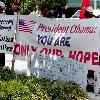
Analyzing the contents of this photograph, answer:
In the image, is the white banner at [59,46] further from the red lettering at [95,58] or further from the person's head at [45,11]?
the person's head at [45,11]

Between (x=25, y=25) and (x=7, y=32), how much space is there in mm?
573

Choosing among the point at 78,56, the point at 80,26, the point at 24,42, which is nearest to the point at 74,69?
the point at 78,56

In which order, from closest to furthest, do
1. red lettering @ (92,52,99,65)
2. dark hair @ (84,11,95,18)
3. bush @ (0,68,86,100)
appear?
bush @ (0,68,86,100) → red lettering @ (92,52,99,65) → dark hair @ (84,11,95,18)

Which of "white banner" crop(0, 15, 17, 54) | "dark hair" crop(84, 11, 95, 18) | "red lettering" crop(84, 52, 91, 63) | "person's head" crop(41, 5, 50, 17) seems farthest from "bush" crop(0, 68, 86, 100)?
"person's head" crop(41, 5, 50, 17)

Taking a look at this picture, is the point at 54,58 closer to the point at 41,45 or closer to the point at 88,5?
the point at 41,45

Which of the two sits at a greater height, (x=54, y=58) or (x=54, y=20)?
(x=54, y=20)

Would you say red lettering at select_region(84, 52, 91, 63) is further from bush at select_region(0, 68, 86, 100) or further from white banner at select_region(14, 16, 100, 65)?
bush at select_region(0, 68, 86, 100)

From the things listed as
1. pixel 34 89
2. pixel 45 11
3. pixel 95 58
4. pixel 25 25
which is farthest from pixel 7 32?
pixel 34 89

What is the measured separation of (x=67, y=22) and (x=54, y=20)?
406 millimetres

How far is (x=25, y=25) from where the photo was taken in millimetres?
11055

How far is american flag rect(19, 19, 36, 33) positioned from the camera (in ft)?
35.8

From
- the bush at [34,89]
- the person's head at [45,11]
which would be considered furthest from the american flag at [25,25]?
the bush at [34,89]

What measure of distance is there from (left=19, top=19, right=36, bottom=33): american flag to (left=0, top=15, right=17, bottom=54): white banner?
213 millimetres

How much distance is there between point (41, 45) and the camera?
34.7 ft
